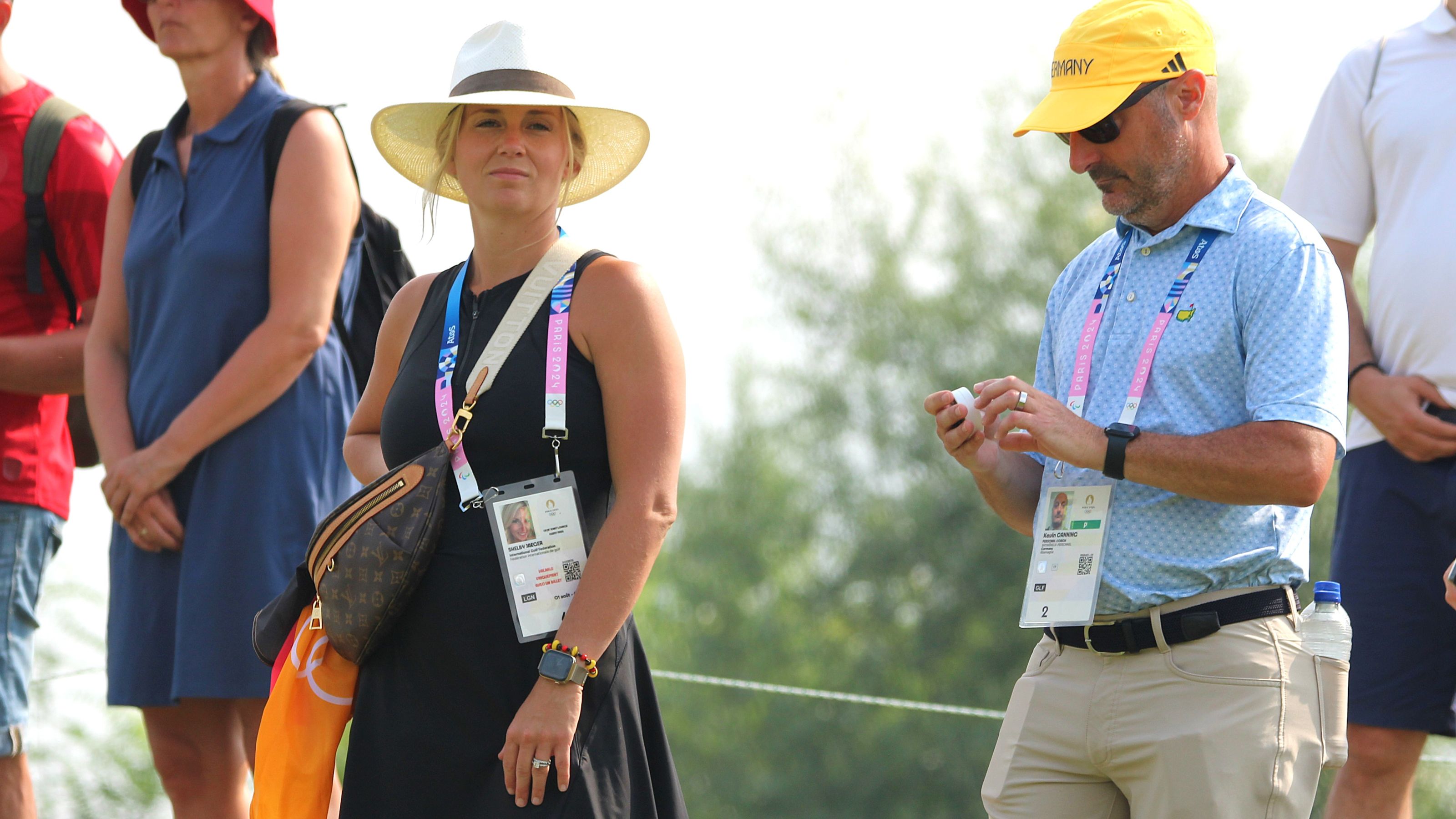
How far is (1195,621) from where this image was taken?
2127mm

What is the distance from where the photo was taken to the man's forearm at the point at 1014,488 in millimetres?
2447

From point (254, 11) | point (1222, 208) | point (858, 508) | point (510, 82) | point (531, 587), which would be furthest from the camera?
point (858, 508)

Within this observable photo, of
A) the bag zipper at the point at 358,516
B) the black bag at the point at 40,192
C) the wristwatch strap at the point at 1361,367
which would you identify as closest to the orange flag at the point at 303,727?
the bag zipper at the point at 358,516

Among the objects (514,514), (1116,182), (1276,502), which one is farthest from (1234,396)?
(514,514)

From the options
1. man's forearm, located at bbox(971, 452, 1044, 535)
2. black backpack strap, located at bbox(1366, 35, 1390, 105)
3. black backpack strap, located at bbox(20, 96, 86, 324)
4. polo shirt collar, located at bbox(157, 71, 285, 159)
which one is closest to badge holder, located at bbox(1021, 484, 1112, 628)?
man's forearm, located at bbox(971, 452, 1044, 535)

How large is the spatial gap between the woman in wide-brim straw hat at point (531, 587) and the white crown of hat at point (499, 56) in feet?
0.29

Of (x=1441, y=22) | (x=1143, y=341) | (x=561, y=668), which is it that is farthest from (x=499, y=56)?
(x=1441, y=22)

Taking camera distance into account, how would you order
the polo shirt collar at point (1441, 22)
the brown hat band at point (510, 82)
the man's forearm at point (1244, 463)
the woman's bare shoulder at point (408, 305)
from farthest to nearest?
the polo shirt collar at point (1441, 22) < the woman's bare shoulder at point (408, 305) < the brown hat band at point (510, 82) < the man's forearm at point (1244, 463)

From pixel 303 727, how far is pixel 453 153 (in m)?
0.98

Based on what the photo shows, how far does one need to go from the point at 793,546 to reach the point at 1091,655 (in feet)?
67.7

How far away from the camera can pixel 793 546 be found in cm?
2281

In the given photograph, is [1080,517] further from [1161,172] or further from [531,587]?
[531,587]

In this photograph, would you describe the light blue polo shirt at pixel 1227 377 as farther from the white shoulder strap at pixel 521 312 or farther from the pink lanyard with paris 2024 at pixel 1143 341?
the white shoulder strap at pixel 521 312

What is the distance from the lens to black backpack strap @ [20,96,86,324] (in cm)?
325
